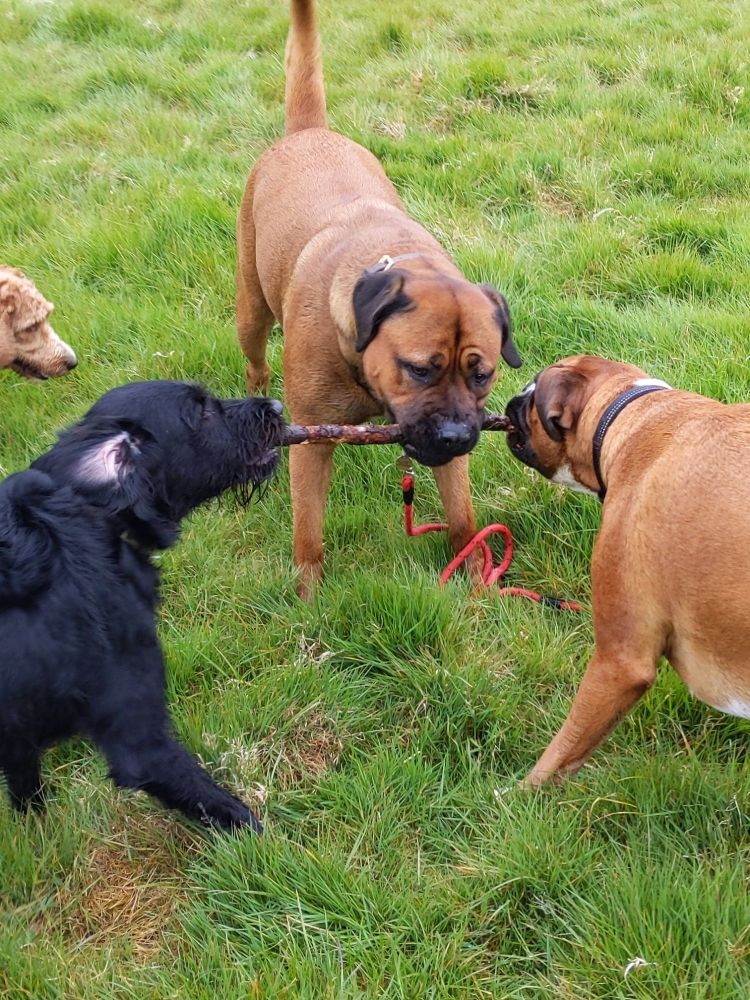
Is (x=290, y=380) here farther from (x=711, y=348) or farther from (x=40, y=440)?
(x=711, y=348)

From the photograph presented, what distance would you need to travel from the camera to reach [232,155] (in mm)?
7117

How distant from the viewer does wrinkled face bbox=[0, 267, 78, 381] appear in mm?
5148

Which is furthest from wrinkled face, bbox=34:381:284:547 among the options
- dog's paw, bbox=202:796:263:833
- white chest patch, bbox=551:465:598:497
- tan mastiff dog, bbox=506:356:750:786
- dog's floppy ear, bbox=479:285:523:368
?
tan mastiff dog, bbox=506:356:750:786

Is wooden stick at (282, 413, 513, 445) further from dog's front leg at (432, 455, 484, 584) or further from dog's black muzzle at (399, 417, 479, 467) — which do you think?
dog's front leg at (432, 455, 484, 584)

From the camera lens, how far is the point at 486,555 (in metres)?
4.03

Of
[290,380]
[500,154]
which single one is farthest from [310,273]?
[500,154]

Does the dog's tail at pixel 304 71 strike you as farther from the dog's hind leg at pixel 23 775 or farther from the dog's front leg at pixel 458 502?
the dog's hind leg at pixel 23 775

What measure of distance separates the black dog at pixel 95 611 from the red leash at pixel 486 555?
1.26 meters

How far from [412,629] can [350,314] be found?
131cm

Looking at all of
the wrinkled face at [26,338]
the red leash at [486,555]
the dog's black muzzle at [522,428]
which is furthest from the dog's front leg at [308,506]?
the wrinkled face at [26,338]

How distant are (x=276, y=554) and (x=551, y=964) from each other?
2.17 meters

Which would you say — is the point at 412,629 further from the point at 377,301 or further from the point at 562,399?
the point at 377,301

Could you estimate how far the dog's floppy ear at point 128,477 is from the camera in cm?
291

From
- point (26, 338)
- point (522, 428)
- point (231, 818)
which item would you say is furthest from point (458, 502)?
point (26, 338)
